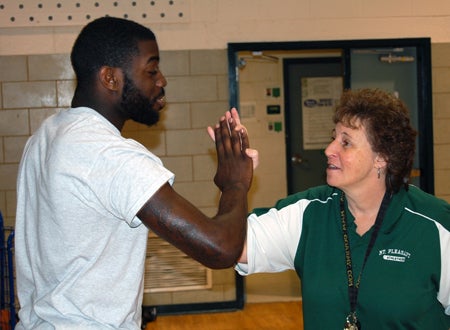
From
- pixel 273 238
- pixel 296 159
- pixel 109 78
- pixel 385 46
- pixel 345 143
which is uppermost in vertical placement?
pixel 385 46

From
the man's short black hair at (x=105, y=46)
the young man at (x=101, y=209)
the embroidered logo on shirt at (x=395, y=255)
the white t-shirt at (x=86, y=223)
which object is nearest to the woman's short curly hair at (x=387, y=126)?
the embroidered logo on shirt at (x=395, y=255)

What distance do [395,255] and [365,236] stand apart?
0.12m

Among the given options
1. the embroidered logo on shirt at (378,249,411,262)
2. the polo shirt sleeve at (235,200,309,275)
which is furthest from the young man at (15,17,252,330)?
the embroidered logo on shirt at (378,249,411,262)

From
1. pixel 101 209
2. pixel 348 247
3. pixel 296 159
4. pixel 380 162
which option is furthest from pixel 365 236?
pixel 296 159

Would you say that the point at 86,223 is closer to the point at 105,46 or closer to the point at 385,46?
the point at 105,46

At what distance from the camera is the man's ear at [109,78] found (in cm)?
159

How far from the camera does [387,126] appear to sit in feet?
7.14

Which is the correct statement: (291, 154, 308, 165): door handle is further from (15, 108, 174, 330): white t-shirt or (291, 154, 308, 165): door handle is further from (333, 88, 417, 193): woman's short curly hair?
(15, 108, 174, 330): white t-shirt

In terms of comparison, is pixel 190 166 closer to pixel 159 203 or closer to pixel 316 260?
pixel 316 260

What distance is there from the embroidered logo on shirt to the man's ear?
102 centimetres

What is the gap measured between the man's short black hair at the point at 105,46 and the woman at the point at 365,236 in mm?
799

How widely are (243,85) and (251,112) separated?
0.34 metres

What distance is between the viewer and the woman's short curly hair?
7.16ft

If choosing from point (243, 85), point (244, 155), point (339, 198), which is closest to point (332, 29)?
point (243, 85)
